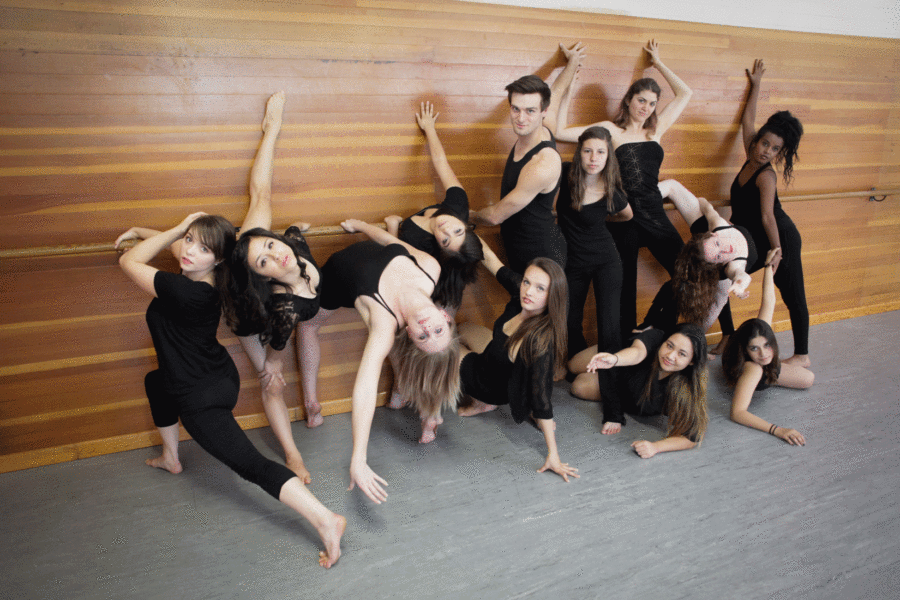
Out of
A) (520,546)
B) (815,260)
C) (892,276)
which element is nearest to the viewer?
(520,546)

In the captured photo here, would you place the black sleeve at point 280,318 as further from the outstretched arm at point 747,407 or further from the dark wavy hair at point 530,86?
the outstretched arm at point 747,407

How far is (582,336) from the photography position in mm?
3537

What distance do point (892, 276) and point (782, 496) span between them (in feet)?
11.1

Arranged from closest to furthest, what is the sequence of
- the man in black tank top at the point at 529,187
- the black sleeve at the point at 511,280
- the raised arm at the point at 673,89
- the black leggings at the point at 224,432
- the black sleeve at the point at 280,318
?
the black leggings at the point at 224,432 → the black sleeve at the point at 280,318 → the man in black tank top at the point at 529,187 → the black sleeve at the point at 511,280 → the raised arm at the point at 673,89

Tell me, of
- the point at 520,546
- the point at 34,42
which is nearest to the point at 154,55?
the point at 34,42

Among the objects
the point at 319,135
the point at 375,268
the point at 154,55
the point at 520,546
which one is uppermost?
the point at 154,55

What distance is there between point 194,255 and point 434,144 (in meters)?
1.38

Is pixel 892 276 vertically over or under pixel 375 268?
under

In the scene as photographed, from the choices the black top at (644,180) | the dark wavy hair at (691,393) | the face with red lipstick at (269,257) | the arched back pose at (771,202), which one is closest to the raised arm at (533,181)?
the black top at (644,180)

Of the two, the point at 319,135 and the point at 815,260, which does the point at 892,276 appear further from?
the point at 319,135

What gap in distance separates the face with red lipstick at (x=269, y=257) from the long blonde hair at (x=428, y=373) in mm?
593

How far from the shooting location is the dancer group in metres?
2.24

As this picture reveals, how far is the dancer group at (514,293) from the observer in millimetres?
2236

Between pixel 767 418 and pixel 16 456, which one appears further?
pixel 767 418
